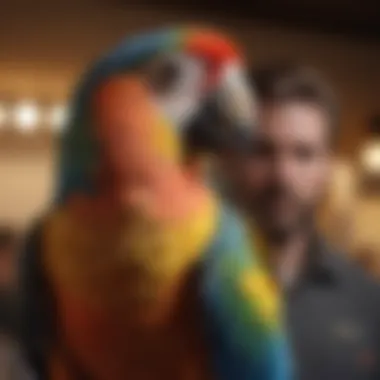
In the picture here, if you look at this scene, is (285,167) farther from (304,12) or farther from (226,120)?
(304,12)

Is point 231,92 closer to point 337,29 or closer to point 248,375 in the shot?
point 337,29

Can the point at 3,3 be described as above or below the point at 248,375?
above

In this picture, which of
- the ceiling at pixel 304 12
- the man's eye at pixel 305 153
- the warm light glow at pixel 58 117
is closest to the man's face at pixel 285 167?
the man's eye at pixel 305 153

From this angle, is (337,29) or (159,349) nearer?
(159,349)

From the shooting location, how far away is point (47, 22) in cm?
108

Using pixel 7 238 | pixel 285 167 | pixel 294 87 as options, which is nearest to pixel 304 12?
pixel 294 87

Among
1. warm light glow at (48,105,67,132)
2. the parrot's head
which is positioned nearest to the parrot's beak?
the parrot's head

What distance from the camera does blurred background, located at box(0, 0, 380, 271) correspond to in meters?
1.04

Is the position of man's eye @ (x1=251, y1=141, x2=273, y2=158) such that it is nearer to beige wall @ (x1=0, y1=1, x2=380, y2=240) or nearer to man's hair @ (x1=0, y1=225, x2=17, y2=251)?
beige wall @ (x1=0, y1=1, x2=380, y2=240)

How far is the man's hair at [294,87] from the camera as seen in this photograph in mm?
1082

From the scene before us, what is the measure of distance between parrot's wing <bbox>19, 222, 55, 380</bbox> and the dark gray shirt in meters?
0.30

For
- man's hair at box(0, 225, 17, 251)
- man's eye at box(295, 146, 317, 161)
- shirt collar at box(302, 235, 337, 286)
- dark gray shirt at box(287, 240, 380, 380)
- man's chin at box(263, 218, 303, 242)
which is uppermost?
man's eye at box(295, 146, 317, 161)

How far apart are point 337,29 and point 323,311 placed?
38 centimetres

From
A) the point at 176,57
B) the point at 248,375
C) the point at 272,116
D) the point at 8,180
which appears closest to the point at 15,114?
the point at 8,180
